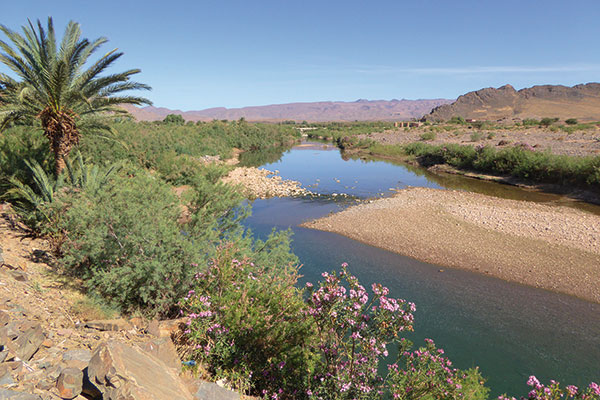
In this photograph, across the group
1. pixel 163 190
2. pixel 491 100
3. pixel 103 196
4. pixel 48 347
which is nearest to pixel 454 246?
pixel 163 190

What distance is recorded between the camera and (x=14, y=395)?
3.08m

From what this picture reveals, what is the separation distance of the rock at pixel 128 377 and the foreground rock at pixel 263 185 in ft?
63.3

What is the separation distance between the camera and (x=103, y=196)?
860cm

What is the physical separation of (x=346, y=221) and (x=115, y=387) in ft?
51.7

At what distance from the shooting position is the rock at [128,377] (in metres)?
3.29

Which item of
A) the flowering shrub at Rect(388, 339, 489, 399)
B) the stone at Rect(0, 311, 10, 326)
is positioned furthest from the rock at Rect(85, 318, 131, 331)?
the flowering shrub at Rect(388, 339, 489, 399)

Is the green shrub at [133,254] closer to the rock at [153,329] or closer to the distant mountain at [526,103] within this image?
the rock at [153,329]

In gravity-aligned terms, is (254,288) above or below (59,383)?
below

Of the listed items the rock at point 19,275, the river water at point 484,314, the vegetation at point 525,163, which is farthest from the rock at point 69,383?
the vegetation at point 525,163

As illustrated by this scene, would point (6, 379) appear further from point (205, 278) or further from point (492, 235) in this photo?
point (492, 235)

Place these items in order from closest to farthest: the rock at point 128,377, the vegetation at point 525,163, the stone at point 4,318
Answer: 1. the rock at point 128,377
2. the stone at point 4,318
3. the vegetation at point 525,163

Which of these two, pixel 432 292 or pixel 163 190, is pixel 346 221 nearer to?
pixel 432 292

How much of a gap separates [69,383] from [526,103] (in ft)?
568

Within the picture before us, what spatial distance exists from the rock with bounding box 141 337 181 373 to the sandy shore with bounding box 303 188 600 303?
35.8ft
